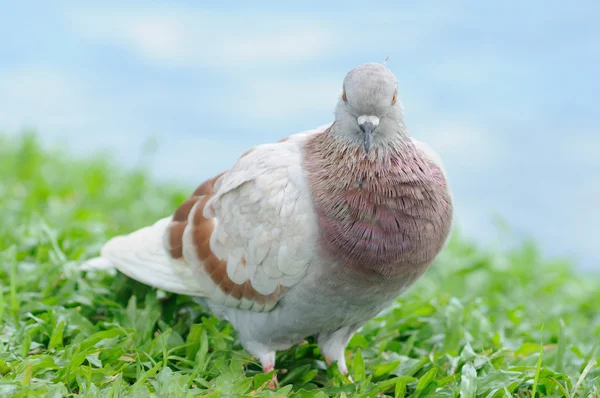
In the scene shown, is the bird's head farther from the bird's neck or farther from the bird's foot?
the bird's foot

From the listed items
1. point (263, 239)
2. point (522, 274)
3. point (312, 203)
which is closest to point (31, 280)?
point (263, 239)

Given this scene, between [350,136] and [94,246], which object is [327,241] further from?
[94,246]

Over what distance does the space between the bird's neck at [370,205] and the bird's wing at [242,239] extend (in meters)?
0.11

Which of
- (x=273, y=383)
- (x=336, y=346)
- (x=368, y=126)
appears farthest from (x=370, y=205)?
(x=273, y=383)

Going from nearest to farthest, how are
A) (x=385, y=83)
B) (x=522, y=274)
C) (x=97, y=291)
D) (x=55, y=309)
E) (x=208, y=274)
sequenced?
A: (x=385, y=83), (x=208, y=274), (x=55, y=309), (x=97, y=291), (x=522, y=274)

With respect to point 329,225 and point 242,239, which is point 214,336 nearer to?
point 242,239

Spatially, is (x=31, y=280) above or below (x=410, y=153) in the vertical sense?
below

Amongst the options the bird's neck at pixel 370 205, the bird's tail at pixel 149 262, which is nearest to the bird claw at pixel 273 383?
the bird's tail at pixel 149 262

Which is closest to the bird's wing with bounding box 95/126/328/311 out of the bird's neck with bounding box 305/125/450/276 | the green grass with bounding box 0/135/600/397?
the bird's neck with bounding box 305/125/450/276

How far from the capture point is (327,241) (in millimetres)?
3715

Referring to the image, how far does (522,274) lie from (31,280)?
4.49 meters

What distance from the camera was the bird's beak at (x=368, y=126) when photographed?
3684mm

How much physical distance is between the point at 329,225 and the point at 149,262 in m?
1.38

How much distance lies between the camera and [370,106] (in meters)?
3.69
